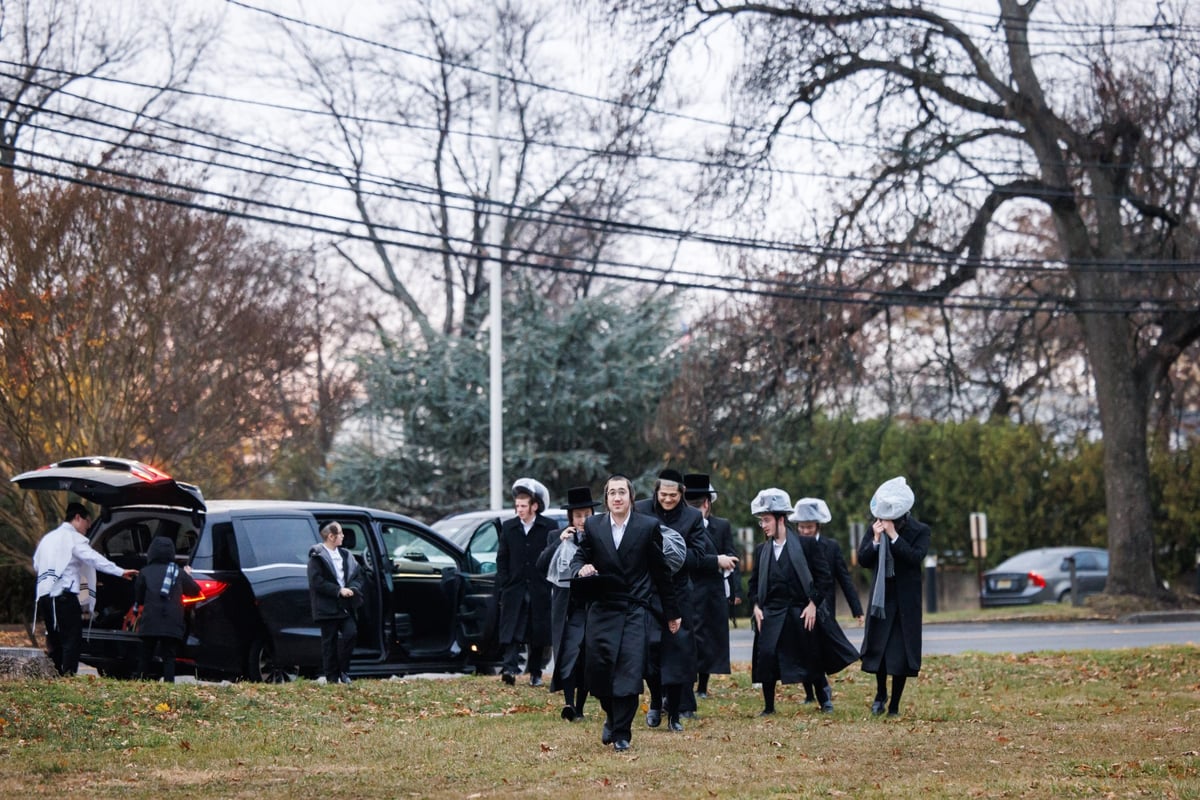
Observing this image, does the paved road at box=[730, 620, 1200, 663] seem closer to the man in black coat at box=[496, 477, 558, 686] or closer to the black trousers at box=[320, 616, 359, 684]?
the man in black coat at box=[496, 477, 558, 686]

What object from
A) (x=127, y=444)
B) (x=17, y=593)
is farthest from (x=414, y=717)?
(x=17, y=593)

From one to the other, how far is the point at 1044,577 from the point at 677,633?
22.2 m

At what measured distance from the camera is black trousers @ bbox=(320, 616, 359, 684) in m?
14.1

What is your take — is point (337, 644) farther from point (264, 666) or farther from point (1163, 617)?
point (1163, 617)

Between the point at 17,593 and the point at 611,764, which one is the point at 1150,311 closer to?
the point at 17,593

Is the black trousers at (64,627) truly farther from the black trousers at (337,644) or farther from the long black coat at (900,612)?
the long black coat at (900,612)

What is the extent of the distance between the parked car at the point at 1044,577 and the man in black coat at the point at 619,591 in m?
22.1

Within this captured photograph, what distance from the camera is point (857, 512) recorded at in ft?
120

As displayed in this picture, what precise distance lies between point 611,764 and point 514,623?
5051mm

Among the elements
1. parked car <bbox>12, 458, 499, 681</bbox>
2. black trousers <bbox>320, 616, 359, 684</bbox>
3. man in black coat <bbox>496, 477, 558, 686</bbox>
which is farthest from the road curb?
black trousers <bbox>320, 616, 359, 684</bbox>

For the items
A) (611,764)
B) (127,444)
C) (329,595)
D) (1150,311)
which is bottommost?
(611,764)

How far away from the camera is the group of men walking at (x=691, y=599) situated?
10430mm

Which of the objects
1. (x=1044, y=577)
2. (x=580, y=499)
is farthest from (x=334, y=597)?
(x=1044, y=577)

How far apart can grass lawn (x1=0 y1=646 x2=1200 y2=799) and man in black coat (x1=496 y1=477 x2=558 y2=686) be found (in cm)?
52
